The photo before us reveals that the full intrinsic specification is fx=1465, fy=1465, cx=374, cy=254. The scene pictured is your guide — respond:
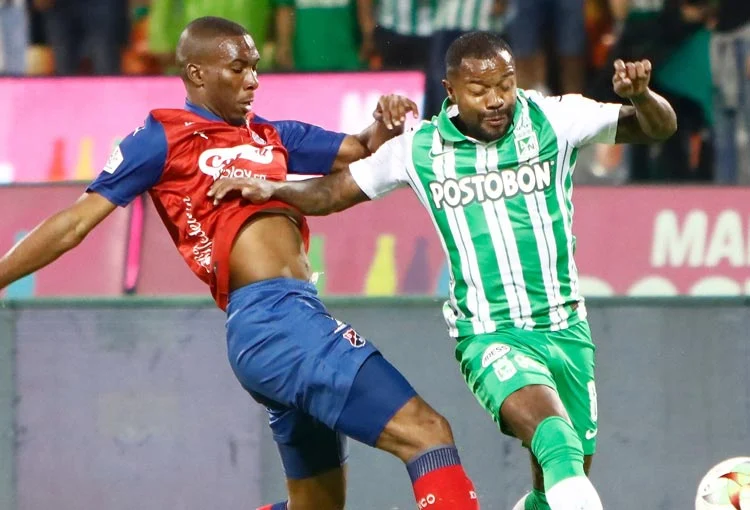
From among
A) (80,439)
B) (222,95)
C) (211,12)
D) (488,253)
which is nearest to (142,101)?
(211,12)

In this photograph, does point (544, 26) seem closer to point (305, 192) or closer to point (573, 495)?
point (305, 192)

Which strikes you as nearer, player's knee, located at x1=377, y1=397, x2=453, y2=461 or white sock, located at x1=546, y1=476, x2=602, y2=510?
white sock, located at x1=546, y1=476, x2=602, y2=510

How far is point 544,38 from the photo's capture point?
8.07 meters

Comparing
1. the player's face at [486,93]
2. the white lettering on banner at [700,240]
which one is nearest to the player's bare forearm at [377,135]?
the player's face at [486,93]

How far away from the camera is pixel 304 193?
4.86m

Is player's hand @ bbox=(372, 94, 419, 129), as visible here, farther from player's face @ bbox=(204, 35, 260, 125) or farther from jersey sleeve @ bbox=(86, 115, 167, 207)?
jersey sleeve @ bbox=(86, 115, 167, 207)

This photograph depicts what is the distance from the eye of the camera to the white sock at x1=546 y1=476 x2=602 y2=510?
4.25 m

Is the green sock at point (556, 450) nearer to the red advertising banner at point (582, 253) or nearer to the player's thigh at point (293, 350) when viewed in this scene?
the player's thigh at point (293, 350)

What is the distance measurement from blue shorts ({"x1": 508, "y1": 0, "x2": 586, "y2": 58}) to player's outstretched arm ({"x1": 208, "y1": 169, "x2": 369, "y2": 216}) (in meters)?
3.33

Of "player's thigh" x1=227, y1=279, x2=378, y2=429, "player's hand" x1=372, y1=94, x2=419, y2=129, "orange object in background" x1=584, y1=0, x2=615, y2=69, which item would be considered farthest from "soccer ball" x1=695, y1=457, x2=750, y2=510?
"orange object in background" x1=584, y1=0, x2=615, y2=69

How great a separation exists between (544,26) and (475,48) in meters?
3.52

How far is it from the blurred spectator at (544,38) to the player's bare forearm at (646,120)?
3.33 metres

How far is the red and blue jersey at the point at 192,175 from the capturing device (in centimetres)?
477

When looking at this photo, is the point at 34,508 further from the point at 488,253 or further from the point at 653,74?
the point at 653,74
